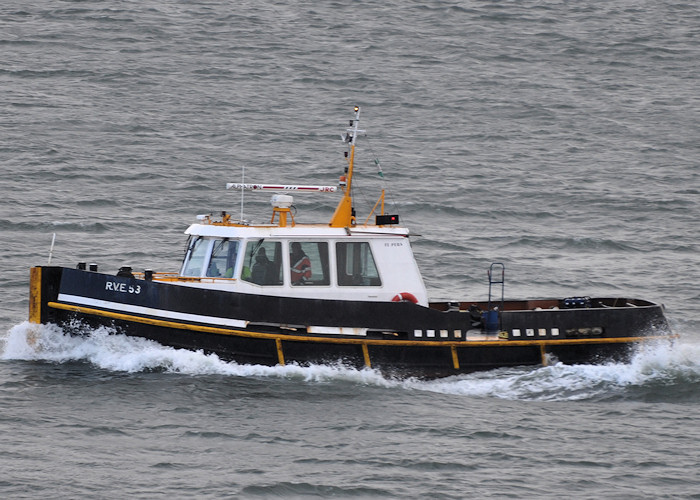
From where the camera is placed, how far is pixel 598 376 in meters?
16.2

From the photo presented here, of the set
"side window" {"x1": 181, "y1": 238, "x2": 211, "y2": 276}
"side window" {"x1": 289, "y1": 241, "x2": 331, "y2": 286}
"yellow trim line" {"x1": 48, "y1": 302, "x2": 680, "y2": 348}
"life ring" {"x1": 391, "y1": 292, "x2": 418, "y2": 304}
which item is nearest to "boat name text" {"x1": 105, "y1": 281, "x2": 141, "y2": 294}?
"yellow trim line" {"x1": 48, "y1": 302, "x2": 680, "y2": 348}

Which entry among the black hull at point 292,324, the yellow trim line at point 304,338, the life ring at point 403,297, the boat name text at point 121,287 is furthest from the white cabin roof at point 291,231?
the yellow trim line at point 304,338

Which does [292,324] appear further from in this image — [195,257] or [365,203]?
[365,203]

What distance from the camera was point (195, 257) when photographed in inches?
645

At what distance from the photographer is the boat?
15.5 m

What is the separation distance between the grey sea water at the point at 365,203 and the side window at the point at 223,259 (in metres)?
1.33

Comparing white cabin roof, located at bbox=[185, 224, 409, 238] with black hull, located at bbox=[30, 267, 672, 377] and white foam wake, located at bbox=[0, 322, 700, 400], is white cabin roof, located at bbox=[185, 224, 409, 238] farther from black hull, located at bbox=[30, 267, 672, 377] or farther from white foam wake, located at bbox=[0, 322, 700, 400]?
white foam wake, located at bbox=[0, 322, 700, 400]

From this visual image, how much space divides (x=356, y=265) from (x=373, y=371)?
1.60 meters

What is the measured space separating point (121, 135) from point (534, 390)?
19757 millimetres

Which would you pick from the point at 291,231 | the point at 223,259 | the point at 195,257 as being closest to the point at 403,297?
the point at 291,231

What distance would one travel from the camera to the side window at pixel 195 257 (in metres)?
16.3

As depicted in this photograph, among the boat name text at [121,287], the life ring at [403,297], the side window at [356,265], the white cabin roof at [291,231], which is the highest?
the white cabin roof at [291,231]

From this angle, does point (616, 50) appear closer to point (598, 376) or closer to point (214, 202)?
point (214, 202)

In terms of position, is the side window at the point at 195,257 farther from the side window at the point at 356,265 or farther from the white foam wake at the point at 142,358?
the side window at the point at 356,265
